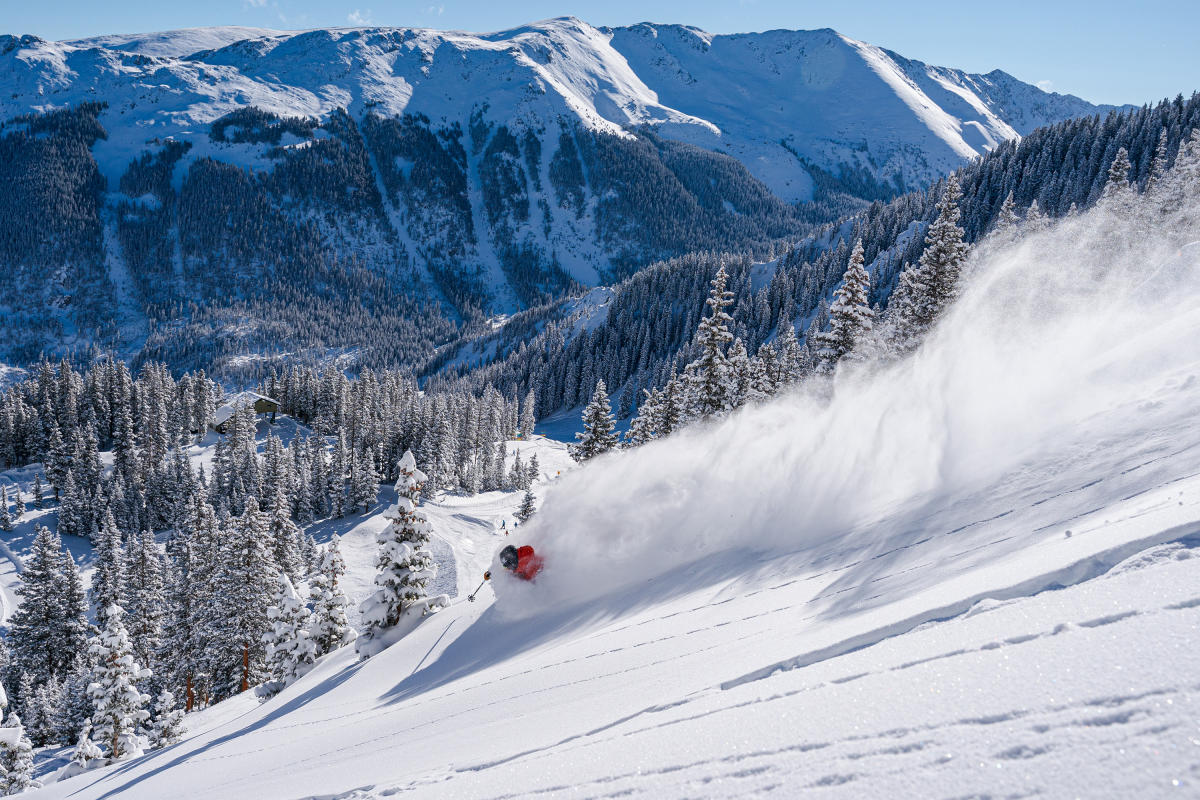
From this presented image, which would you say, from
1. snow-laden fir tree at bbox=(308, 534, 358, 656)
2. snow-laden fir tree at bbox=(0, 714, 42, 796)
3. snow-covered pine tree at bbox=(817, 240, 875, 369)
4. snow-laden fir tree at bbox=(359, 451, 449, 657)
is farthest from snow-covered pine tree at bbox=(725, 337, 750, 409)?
snow-laden fir tree at bbox=(0, 714, 42, 796)

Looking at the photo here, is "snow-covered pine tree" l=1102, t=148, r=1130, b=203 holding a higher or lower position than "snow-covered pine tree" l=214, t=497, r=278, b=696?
higher

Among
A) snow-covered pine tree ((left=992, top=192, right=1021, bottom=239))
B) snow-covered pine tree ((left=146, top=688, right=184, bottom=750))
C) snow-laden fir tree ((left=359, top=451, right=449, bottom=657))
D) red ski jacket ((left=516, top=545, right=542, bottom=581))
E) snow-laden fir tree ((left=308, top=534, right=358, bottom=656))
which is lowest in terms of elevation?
snow-covered pine tree ((left=146, top=688, right=184, bottom=750))

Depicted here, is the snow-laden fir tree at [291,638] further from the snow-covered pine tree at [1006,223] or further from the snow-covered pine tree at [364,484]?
the snow-covered pine tree at [1006,223]

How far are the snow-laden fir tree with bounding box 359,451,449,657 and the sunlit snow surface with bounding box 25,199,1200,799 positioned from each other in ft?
5.63

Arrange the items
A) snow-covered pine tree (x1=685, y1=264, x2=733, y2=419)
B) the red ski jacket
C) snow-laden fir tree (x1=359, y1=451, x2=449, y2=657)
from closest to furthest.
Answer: the red ski jacket, snow-laden fir tree (x1=359, y1=451, x2=449, y2=657), snow-covered pine tree (x1=685, y1=264, x2=733, y2=419)

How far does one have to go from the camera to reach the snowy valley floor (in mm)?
2850

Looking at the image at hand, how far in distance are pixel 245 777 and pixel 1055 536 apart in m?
10.7

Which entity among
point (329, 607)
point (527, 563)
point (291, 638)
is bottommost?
point (291, 638)

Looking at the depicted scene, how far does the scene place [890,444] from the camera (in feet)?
39.3

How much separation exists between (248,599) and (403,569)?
61.6 feet

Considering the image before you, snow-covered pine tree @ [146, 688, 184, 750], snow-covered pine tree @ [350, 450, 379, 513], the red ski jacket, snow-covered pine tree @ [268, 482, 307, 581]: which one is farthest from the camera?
snow-covered pine tree @ [350, 450, 379, 513]

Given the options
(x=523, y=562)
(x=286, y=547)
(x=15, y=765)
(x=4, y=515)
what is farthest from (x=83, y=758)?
(x=4, y=515)

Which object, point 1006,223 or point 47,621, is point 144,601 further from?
point 1006,223

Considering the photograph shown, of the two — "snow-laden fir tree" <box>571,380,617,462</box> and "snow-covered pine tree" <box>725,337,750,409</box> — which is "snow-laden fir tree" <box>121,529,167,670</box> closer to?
"snow-laden fir tree" <box>571,380,617,462</box>
